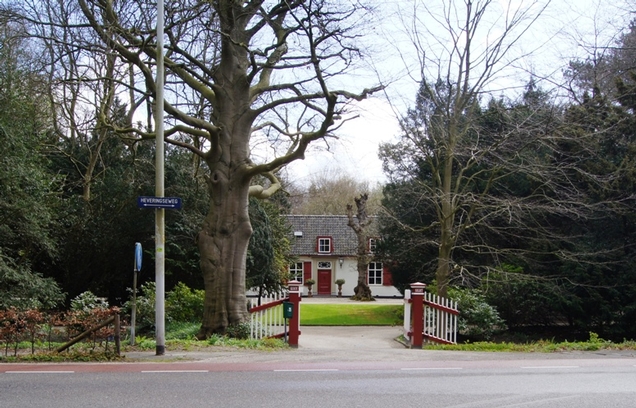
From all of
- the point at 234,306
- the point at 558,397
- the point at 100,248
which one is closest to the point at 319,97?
the point at 234,306

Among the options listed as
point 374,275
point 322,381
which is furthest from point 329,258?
point 322,381

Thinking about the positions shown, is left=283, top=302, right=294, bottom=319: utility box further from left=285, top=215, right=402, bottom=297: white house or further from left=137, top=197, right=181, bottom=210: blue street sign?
left=285, top=215, right=402, bottom=297: white house

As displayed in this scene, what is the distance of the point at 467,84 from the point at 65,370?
54.3ft

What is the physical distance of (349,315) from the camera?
31.0 meters

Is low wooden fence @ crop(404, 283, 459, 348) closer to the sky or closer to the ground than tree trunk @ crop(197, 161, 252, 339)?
closer to the ground

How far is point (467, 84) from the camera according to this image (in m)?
22.2

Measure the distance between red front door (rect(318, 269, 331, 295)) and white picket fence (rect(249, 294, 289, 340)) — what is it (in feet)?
115

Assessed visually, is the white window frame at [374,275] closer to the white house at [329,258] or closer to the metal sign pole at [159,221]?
the white house at [329,258]

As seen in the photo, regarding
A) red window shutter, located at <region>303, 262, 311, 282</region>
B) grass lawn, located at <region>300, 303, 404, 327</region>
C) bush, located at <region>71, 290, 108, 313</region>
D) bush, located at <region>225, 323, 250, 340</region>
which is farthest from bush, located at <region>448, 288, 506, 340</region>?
red window shutter, located at <region>303, 262, 311, 282</region>

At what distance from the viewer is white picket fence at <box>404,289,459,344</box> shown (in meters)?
17.6

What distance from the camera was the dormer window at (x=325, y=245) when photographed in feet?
170

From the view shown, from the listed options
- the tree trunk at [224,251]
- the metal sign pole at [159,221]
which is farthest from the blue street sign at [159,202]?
the tree trunk at [224,251]

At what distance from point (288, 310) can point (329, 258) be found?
35.9m

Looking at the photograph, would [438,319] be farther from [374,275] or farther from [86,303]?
[374,275]
